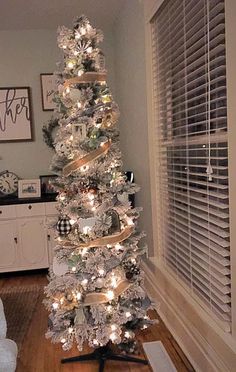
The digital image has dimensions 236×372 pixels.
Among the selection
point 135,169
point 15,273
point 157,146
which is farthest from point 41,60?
point 15,273

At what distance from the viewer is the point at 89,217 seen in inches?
78.8

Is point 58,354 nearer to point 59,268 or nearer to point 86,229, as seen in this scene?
point 59,268

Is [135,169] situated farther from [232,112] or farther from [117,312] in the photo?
[232,112]

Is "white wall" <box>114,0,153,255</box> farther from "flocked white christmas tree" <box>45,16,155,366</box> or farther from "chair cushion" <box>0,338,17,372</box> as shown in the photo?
"chair cushion" <box>0,338,17,372</box>

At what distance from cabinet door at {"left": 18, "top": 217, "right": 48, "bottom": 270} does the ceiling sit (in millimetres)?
2111

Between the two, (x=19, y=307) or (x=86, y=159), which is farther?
(x=19, y=307)

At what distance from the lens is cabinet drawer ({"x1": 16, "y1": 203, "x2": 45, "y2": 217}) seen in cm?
370

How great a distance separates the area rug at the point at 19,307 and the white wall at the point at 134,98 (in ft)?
3.81

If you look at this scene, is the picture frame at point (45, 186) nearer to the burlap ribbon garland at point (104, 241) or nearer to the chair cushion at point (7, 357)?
the burlap ribbon garland at point (104, 241)

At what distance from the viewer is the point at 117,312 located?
6.60 feet

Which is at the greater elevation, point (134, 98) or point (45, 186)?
point (134, 98)

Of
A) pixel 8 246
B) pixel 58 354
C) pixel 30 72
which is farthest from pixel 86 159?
pixel 30 72

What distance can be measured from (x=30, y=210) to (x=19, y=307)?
108 cm

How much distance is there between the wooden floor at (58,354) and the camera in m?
2.08
